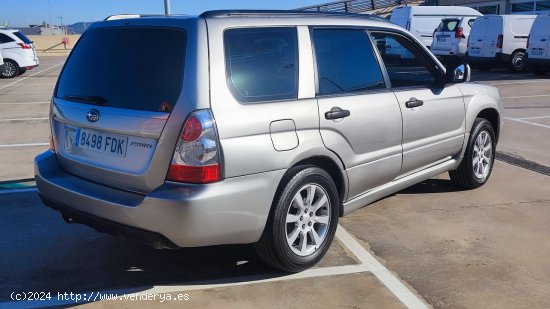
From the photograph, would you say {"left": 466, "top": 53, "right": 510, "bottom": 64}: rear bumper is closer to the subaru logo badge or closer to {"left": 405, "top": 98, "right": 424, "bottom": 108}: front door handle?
{"left": 405, "top": 98, "right": 424, "bottom": 108}: front door handle

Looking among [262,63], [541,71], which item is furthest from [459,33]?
[262,63]

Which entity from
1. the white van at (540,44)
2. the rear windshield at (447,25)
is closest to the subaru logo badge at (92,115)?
the white van at (540,44)

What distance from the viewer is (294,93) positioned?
371cm

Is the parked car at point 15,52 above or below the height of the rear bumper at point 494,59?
above

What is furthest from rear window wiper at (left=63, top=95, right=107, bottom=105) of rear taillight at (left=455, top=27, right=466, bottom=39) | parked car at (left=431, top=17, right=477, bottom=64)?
rear taillight at (left=455, top=27, right=466, bottom=39)

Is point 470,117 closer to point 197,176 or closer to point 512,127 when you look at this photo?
point 197,176

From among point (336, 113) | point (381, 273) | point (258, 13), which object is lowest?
point (381, 273)

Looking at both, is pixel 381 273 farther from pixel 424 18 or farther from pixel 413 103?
pixel 424 18

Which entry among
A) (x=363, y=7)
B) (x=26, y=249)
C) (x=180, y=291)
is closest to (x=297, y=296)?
(x=180, y=291)

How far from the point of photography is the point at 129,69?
3.49 metres

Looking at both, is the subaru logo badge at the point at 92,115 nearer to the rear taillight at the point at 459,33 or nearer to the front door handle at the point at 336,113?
the front door handle at the point at 336,113

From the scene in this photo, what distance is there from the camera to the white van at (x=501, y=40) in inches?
738

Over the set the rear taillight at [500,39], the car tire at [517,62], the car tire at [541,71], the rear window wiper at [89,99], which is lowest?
the car tire at [541,71]

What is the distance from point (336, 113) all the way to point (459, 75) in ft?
6.11
